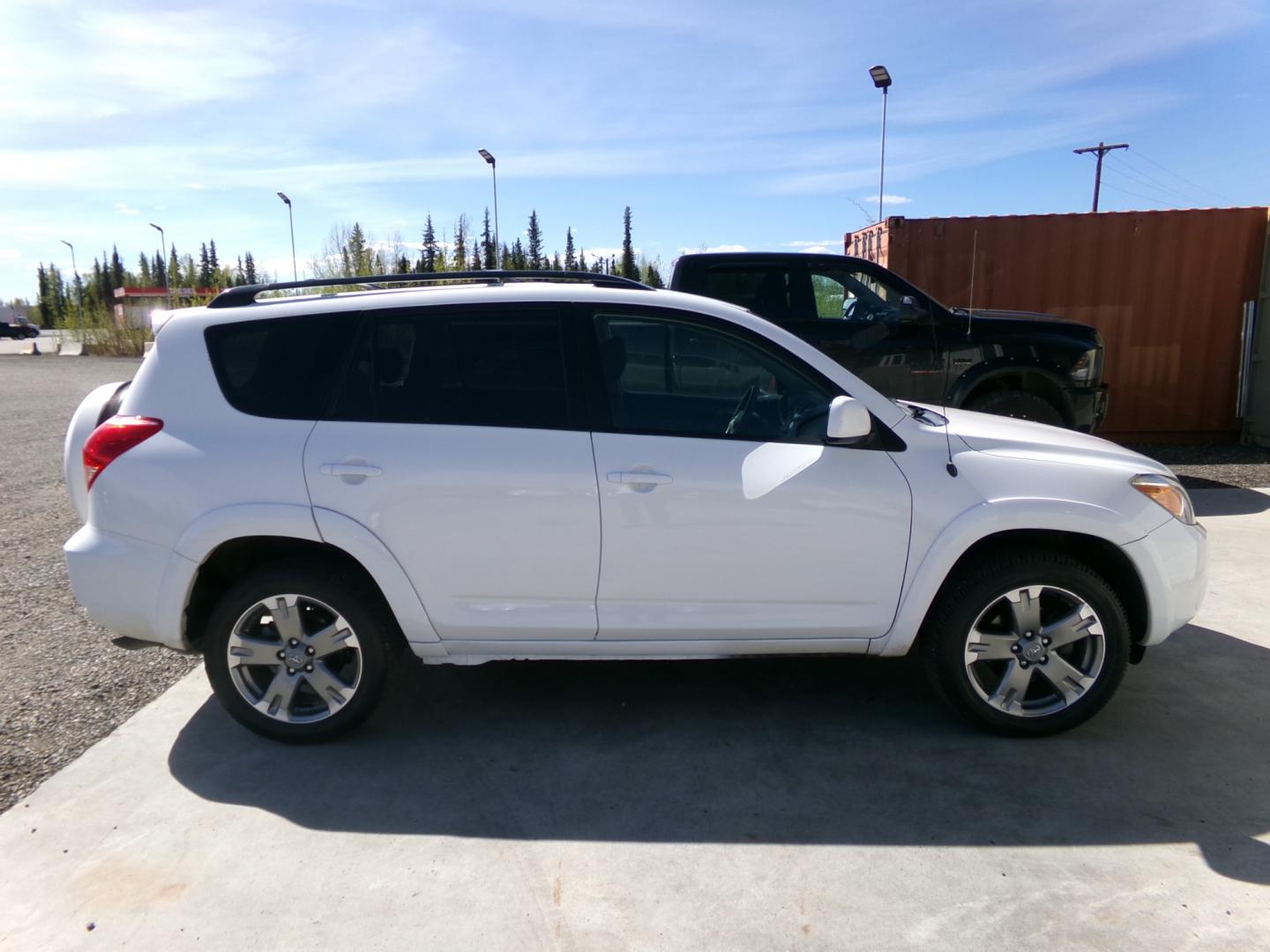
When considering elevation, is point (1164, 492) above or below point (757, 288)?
below

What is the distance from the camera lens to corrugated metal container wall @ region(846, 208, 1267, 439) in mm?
10406

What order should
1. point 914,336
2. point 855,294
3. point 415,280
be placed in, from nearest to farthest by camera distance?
1. point 415,280
2. point 914,336
3. point 855,294

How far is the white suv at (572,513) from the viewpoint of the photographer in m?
3.58

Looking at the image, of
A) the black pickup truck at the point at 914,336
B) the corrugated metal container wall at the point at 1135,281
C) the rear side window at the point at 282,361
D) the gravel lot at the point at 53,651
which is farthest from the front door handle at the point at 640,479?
the corrugated metal container wall at the point at 1135,281

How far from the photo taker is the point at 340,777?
3.61m

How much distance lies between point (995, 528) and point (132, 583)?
3257 mm

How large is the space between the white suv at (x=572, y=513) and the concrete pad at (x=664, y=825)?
346 millimetres

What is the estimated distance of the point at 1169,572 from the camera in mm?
3723

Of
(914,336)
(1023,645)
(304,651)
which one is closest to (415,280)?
(304,651)

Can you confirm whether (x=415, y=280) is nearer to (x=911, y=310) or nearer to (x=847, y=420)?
(x=847, y=420)

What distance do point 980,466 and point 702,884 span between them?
1842mm

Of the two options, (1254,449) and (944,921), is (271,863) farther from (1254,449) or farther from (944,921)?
(1254,449)

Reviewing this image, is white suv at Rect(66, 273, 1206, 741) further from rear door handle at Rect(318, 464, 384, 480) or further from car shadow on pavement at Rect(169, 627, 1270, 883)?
car shadow on pavement at Rect(169, 627, 1270, 883)

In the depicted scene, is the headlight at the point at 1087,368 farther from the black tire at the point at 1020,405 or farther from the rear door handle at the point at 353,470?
the rear door handle at the point at 353,470
